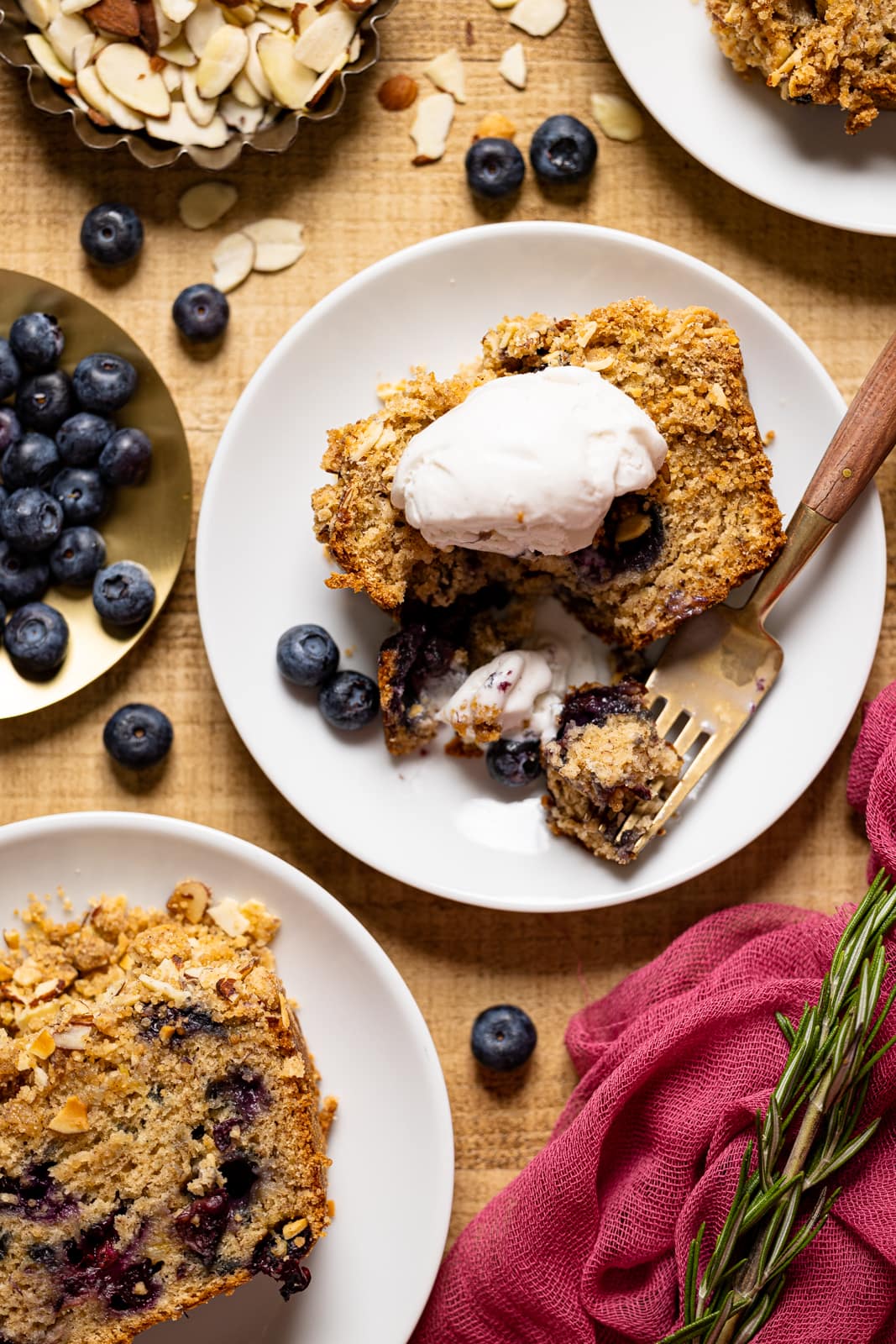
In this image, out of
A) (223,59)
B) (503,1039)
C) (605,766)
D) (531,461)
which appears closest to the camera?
(531,461)

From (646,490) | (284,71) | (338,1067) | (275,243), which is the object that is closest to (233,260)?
(275,243)

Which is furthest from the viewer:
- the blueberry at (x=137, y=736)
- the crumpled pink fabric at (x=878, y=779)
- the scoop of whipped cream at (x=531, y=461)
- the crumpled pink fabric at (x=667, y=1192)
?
the blueberry at (x=137, y=736)

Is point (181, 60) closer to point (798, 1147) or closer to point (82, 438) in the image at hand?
point (82, 438)

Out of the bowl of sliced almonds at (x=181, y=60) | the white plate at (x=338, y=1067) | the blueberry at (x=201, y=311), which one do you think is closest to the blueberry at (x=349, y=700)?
the white plate at (x=338, y=1067)

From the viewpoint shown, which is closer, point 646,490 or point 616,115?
point 646,490

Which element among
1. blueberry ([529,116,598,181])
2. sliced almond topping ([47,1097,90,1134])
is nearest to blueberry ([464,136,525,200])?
blueberry ([529,116,598,181])

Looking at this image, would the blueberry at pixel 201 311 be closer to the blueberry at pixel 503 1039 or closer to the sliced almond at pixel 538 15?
the sliced almond at pixel 538 15

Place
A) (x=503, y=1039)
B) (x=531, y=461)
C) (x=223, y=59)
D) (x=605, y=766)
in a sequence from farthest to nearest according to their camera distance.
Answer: (x=503, y=1039), (x=223, y=59), (x=605, y=766), (x=531, y=461)

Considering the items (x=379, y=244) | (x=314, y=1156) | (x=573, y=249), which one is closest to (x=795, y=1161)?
(x=314, y=1156)
